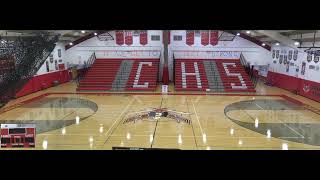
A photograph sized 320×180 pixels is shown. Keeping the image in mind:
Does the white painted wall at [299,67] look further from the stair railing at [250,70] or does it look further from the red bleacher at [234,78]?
the red bleacher at [234,78]

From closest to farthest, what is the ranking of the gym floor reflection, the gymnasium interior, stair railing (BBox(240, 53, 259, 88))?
the gym floor reflection < the gymnasium interior < stair railing (BBox(240, 53, 259, 88))

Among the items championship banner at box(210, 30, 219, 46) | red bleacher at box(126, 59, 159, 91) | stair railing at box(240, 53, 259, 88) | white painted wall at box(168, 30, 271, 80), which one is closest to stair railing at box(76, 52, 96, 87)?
red bleacher at box(126, 59, 159, 91)

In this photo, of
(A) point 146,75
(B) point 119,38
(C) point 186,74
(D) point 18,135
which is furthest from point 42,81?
(D) point 18,135

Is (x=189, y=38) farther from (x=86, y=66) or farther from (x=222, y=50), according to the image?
(x=86, y=66)

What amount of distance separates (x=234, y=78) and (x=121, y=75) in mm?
7319

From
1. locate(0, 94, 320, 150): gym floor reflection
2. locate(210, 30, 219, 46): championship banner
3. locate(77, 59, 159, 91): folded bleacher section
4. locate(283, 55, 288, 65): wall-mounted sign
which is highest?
locate(210, 30, 219, 46): championship banner

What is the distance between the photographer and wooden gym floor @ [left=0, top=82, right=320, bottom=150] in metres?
7.85

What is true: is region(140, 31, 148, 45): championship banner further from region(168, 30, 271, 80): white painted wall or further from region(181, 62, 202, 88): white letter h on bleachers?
region(181, 62, 202, 88): white letter h on bleachers

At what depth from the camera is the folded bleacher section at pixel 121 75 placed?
56.3ft

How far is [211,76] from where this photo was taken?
1797cm
